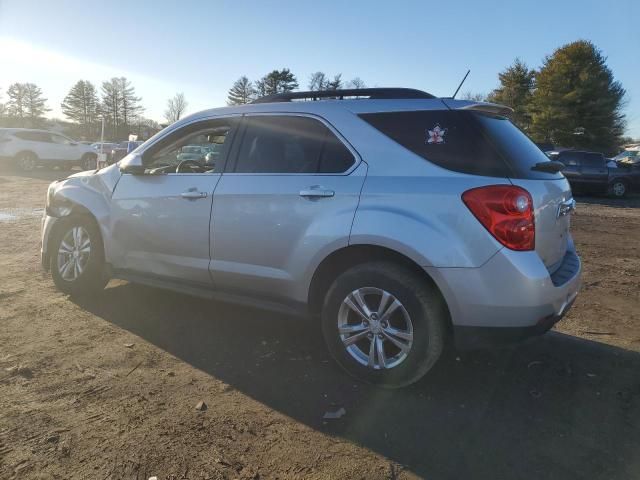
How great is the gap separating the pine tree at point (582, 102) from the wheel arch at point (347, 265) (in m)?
44.2

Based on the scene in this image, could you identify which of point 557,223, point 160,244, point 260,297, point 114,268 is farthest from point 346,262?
point 114,268

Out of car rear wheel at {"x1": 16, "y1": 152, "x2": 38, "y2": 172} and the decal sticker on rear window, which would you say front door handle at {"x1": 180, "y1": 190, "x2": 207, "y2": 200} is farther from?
car rear wheel at {"x1": 16, "y1": 152, "x2": 38, "y2": 172}

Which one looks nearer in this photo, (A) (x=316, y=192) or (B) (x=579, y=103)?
(A) (x=316, y=192)

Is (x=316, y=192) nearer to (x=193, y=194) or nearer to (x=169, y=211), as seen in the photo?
(x=193, y=194)

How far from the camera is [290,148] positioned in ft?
12.2

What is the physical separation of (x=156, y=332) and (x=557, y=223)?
3.17 metres

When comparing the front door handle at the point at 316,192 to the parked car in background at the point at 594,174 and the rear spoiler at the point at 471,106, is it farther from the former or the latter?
the parked car in background at the point at 594,174

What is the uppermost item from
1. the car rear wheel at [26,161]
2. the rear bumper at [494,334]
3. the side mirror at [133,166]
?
the side mirror at [133,166]

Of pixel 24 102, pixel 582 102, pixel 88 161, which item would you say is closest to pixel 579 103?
pixel 582 102

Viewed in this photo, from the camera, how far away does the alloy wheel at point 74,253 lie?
189 inches

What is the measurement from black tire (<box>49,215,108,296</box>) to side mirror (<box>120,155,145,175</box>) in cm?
69

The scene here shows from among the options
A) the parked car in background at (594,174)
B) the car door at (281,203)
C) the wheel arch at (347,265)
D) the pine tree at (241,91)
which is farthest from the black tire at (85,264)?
the pine tree at (241,91)

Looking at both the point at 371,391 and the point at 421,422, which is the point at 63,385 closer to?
the point at 371,391

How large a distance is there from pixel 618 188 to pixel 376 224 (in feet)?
65.4
